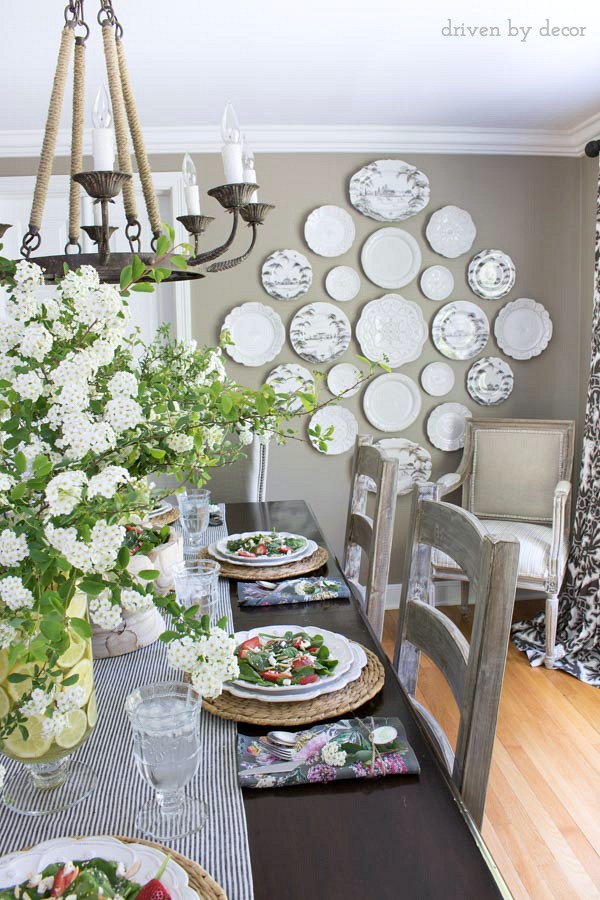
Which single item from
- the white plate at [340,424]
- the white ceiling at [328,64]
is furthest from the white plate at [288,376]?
Result: the white ceiling at [328,64]

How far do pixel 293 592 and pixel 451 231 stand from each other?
107 inches

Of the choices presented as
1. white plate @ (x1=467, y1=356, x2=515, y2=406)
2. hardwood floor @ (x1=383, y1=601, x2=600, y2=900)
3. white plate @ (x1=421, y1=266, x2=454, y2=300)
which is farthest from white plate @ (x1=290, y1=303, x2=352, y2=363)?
hardwood floor @ (x1=383, y1=601, x2=600, y2=900)

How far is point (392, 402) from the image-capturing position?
3.87 m

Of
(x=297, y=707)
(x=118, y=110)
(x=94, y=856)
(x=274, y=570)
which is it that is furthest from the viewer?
(x=274, y=570)

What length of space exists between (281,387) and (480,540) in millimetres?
2659

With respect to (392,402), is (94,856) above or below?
below

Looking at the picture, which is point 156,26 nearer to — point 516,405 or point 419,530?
point 419,530

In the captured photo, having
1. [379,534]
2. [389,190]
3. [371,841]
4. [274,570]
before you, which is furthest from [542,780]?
[389,190]

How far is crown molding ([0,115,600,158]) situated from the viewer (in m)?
3.55

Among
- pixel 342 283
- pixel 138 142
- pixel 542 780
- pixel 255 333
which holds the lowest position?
pixel 542 780

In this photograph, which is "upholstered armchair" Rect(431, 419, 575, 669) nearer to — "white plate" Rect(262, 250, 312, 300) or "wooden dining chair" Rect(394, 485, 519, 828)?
"white plate" Rect(262, 250, 312, 300)

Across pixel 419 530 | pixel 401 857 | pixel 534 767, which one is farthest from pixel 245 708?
pixel 534 767

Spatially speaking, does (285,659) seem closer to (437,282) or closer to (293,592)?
(293,592)

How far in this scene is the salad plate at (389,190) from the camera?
146 inches
